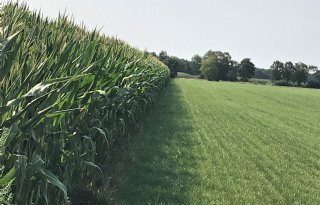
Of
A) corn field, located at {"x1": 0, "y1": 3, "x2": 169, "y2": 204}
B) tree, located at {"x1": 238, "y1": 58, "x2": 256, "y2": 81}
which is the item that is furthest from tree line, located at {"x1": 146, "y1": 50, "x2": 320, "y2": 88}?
corn field, located at {"x1": 0, "y1": 3, "x2": 169, "y2": 204}

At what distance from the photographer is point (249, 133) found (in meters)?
13.1

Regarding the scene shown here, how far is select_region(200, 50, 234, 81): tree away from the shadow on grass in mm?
135382

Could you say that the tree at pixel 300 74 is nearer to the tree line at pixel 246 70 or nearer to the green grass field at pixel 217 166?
the tree line at pixel 246 70

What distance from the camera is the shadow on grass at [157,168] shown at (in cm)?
600

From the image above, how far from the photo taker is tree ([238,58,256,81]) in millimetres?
156375

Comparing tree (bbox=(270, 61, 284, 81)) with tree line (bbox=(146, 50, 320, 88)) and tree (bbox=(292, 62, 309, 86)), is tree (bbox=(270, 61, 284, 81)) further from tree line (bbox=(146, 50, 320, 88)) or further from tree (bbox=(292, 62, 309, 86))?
tree (bbox=(292, 62, 309, 86))

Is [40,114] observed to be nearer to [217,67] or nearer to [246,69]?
[217,67]

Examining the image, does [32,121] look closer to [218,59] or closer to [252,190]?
[252,190]

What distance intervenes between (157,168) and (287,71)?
146497mm

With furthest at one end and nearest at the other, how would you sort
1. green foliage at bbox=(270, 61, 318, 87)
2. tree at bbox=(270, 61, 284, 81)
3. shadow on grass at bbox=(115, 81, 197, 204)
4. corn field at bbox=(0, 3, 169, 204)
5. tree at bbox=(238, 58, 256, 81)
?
tree at bbox=(238, 58, 256, 81)
tree at bbox=(270, 61, 284, 81)
green foliage at bbox=(270, 61, 318, 87)
shadow on grass at bbox=(115, 81, 197, 204)
corn field at bbox=(0, 3, 169, 204)

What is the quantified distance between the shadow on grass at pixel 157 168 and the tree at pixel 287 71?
464ft

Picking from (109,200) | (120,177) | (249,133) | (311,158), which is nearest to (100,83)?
(109,200)

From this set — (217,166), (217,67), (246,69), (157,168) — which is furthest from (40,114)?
(246,69)

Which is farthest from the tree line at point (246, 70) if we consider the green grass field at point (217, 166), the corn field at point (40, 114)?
the corn field at point (40, 114)
